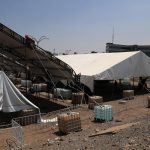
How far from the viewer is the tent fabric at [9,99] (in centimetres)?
2030

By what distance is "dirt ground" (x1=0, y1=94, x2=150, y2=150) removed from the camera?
38.8 feet

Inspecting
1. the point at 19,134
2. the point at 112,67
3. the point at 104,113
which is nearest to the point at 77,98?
the point at 112,67

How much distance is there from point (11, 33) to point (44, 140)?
11.4 meters

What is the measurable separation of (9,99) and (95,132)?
20.9 feet

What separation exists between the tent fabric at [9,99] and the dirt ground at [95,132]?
1.55 metres

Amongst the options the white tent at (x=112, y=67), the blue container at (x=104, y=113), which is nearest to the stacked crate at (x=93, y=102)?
the white tent at (x=112, y=67)

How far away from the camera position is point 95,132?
659 inches

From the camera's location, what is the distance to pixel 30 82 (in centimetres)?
4006

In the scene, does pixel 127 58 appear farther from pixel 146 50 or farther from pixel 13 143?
pixel 146 50

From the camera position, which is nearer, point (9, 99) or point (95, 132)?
point (95, 132)

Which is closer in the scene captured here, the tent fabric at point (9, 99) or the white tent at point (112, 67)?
the tent fabric at point (9, 99)

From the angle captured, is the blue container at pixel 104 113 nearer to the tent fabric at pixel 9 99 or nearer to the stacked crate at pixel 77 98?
the tent fabric at pixel 9 99

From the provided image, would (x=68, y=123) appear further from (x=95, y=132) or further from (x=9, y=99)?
(x=9, y=99)

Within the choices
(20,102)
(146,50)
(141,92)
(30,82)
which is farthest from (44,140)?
(146,50)
